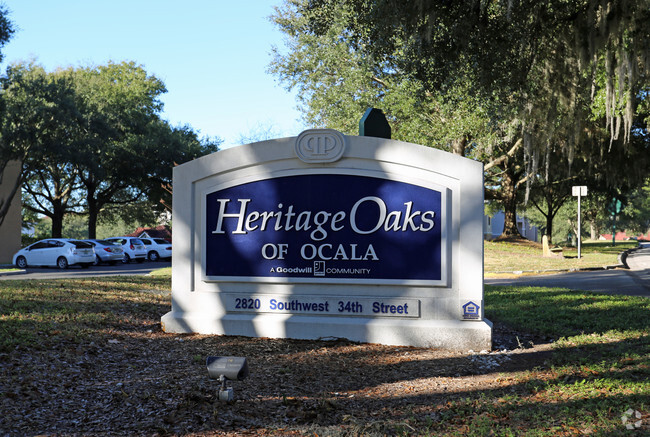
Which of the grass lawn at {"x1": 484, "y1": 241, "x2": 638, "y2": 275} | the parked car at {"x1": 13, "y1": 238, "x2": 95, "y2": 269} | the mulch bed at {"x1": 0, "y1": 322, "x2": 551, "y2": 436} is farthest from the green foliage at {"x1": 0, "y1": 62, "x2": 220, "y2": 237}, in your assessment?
the mulch bed at {"x1": 0, "y1": 322, "x2": 551, "y2": 436}

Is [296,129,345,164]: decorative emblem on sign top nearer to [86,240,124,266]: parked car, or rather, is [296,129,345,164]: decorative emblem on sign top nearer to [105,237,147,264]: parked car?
[86,240,124,266]: parked car

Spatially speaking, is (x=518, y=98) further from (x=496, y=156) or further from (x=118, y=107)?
(x=118, y=107)

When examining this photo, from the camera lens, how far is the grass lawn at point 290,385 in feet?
15.3

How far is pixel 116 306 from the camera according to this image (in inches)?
387

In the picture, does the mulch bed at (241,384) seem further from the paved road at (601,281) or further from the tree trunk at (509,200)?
the tree trunk at (509,200)

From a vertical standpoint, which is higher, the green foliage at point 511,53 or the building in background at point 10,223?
the green foliage at point 511,53

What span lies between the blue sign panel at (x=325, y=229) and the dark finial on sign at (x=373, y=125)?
1.33 meters

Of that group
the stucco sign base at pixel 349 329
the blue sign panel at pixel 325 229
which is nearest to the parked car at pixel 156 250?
the stucco sign base at pixel 349 329

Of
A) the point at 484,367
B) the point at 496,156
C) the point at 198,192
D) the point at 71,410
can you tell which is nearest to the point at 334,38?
the point at 496,156

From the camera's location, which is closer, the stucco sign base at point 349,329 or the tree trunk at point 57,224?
the stucco sign base at point 349,329

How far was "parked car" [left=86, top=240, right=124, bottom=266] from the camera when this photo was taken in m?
30.9

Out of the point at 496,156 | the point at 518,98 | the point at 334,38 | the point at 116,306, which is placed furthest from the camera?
the point at 496,156

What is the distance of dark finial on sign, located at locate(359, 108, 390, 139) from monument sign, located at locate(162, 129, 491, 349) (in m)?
1.10

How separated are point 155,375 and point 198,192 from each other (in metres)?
3.43
